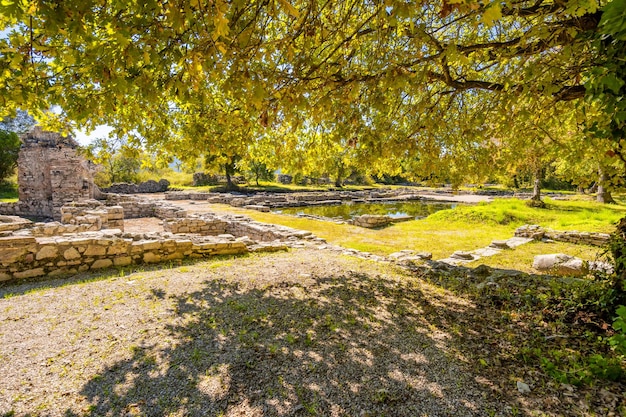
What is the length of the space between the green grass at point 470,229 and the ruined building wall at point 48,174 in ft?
38.1

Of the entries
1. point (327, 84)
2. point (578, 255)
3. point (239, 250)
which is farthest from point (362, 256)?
point (578, 255)

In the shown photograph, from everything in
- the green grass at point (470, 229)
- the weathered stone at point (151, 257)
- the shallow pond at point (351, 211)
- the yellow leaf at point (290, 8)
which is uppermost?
the yellow leaf at point (290, 8)

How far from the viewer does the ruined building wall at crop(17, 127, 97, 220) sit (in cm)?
1728

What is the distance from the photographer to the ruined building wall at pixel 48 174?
1728cm

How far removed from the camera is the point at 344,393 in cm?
294

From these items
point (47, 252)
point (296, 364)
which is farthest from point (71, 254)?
point (296, 364)

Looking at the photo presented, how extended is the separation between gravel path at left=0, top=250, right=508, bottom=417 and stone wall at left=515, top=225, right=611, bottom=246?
873 centimetres

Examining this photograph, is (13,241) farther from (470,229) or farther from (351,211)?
(351,211)

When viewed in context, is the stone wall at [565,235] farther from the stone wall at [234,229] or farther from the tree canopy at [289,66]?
the stone wall at [234,229]

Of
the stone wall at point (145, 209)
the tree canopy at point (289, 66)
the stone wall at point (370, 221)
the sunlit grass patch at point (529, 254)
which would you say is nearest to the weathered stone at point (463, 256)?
the sunlit grass patch at point (529, 254)

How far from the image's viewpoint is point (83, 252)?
6.79 metres

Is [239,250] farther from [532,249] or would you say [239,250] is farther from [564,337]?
[532,249]

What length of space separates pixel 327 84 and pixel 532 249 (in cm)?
942

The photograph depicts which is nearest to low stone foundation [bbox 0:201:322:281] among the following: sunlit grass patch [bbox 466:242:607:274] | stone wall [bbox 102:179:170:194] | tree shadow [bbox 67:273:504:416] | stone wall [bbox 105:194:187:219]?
tree shadow [bbox 67:273:504:416]
